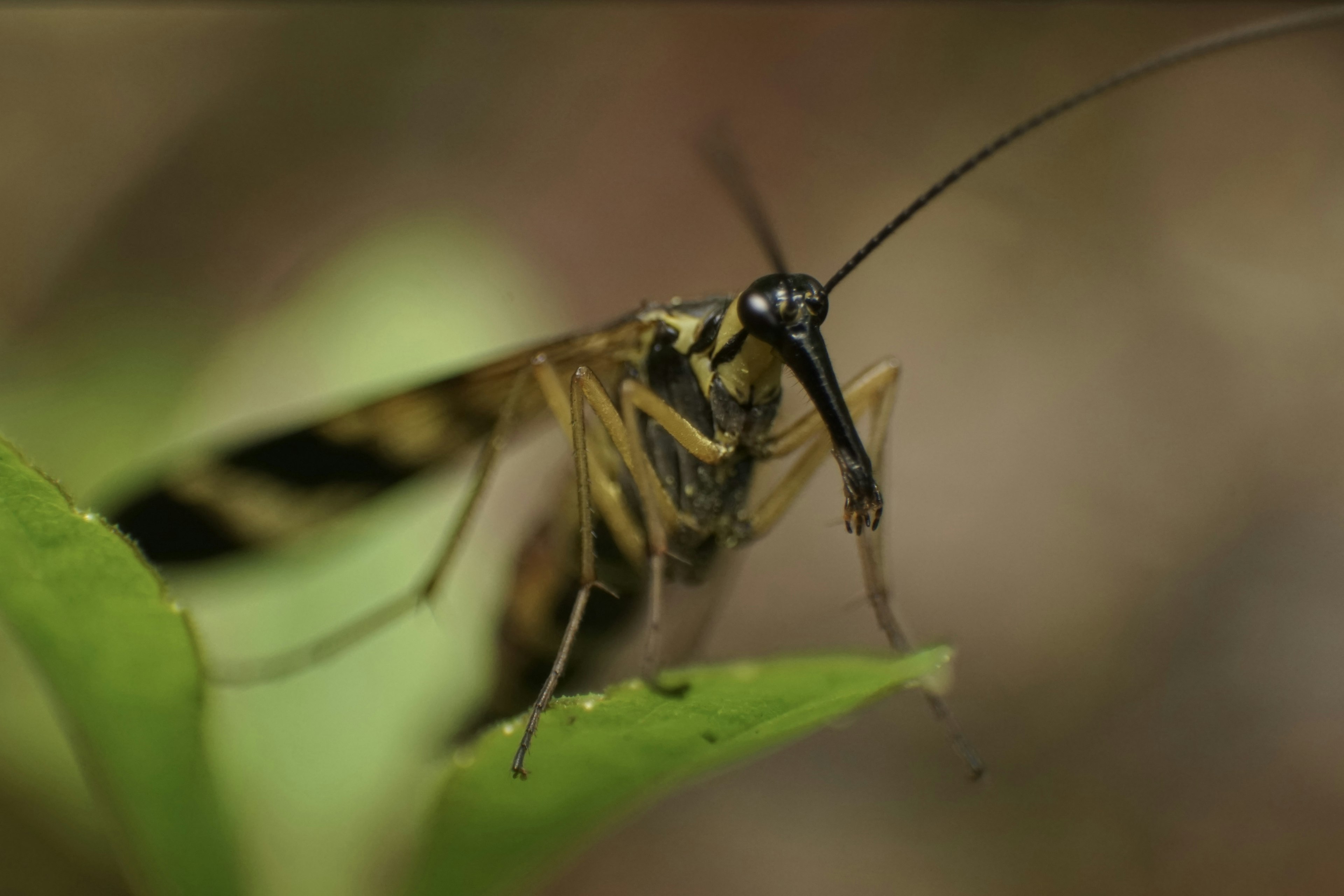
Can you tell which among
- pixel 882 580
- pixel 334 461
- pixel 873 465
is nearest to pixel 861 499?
pixel 873 465

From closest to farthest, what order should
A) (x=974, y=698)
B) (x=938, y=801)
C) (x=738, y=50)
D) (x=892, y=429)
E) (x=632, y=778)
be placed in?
(x=632, y=778) → (x=938, y=801) → (x=974, y=698) → (x=892, y=429) → (x=738, y=50)

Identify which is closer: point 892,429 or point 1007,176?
point 892,429

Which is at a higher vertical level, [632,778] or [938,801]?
[632,778]

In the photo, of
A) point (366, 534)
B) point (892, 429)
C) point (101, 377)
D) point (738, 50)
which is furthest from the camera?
point (738, 50)

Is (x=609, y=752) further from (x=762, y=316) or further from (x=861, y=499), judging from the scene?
(x=762, y=316)

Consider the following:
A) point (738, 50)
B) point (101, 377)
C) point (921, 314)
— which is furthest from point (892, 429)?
point (101, 377)

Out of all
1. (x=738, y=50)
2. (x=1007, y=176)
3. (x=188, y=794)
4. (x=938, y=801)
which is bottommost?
(x=938, y=801)

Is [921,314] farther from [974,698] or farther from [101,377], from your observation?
[101,377]

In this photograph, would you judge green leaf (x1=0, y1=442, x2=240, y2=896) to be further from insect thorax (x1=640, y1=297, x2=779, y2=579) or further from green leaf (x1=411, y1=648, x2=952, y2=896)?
insect thorax (x1=640, y1=297, x2=779, y2=579)
